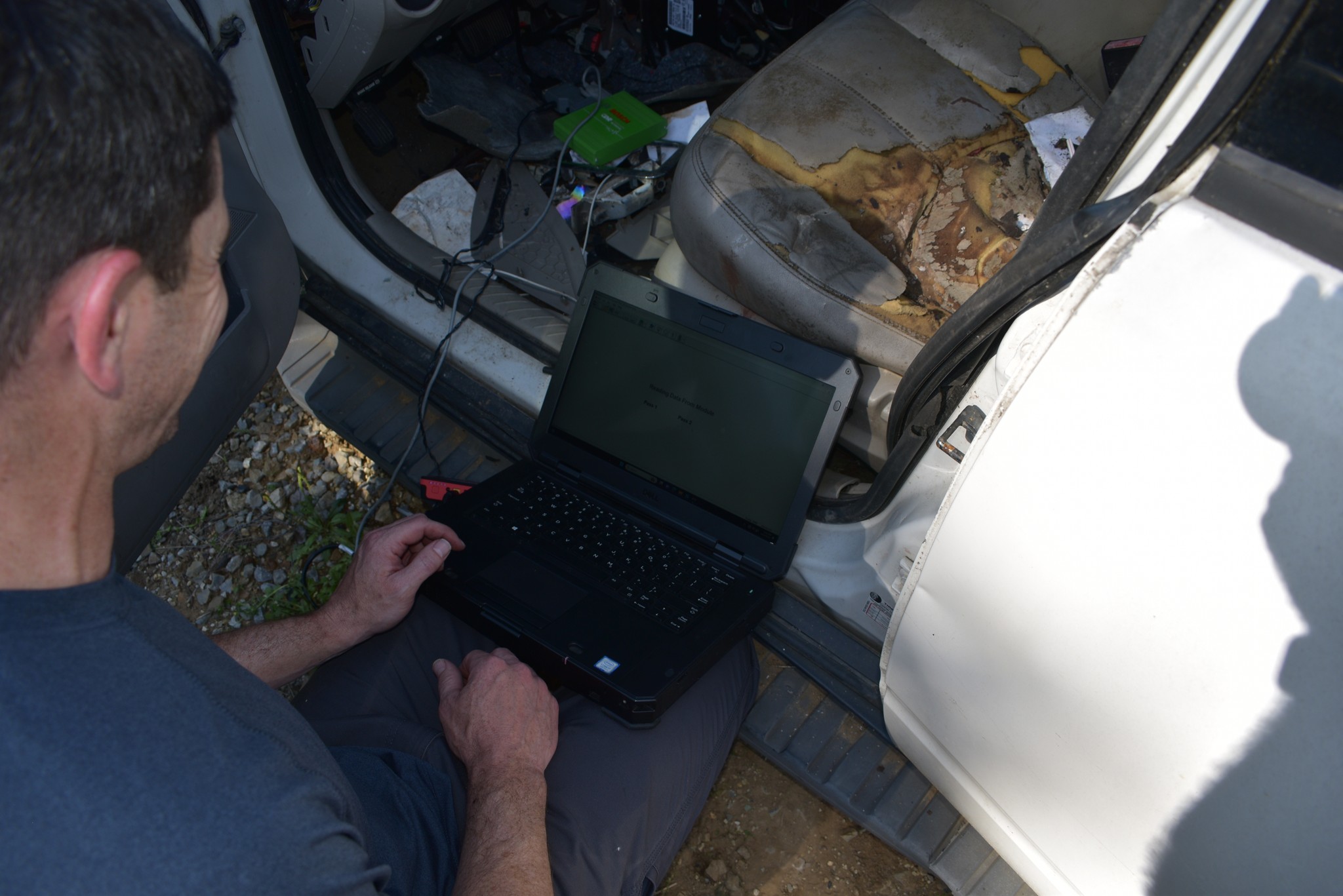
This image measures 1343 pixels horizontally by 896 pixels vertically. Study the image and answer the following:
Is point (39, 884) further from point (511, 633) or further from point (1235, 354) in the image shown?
point (1235, 354)

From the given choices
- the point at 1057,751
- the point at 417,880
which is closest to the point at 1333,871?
the point at 1057,751

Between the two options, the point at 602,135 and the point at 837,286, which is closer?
the point at 837,286

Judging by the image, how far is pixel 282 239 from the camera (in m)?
1.56

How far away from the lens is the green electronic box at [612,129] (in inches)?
83.7

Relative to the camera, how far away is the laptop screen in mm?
1416

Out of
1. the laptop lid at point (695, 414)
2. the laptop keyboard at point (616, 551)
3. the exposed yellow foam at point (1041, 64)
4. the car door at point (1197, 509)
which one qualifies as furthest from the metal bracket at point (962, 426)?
the exposed yellow foam at point (1041, 64)

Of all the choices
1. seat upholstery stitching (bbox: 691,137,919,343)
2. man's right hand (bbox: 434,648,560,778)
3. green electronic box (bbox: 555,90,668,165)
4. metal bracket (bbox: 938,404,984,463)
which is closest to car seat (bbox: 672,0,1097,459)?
seat upholstery stitching (bbox: 691,137,919,343)

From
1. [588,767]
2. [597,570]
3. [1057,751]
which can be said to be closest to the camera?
[1057,751]

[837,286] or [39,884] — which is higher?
[837,286]

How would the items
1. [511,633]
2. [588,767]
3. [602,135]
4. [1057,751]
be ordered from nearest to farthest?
[1057,751] < [588,767] < [511,633] < [602,135]

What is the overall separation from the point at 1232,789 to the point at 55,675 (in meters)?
1.04

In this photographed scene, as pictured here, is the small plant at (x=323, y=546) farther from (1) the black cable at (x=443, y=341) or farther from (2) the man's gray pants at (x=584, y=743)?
(2) the man's gray pants at (x=584, y=743)

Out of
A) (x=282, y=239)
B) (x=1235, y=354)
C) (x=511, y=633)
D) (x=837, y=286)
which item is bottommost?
(x=511, y=633)

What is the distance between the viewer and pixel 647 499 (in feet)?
5.08
